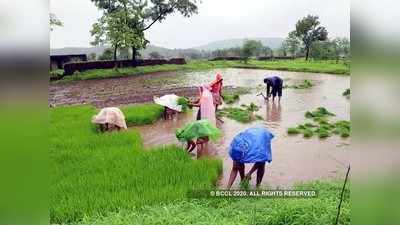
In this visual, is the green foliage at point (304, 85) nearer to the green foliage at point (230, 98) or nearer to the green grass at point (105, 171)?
the green foliage at point (230, 98)

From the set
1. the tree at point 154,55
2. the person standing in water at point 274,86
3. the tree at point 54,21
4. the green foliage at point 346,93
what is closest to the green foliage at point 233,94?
the person standing in water at point 274,86

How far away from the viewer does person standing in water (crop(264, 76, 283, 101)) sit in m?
3.67

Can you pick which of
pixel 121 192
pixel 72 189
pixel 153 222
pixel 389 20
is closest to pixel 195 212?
pixel 153 222

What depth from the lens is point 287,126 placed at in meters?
3.68

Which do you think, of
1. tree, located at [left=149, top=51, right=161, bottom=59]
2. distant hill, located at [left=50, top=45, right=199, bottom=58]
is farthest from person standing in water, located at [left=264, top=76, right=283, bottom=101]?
tree, located at [left=149, top=51, right=161, bottom=59]

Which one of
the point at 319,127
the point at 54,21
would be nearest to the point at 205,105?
the point at 319,127

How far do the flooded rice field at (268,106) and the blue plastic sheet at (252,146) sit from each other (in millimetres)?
40

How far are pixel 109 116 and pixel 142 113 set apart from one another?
21cm

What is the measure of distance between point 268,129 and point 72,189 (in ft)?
4.15

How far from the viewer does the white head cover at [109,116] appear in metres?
3.70

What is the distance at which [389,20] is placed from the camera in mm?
3205

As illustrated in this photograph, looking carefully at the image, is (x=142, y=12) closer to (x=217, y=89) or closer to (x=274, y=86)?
(x=217, y=89)

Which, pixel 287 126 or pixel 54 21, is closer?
pixel 54 21

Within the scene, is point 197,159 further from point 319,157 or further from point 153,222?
point 319,157
